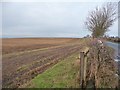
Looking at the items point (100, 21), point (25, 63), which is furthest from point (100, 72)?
point (100, 21)

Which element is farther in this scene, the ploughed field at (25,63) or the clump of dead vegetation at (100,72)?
the ploughed field at (25,63)

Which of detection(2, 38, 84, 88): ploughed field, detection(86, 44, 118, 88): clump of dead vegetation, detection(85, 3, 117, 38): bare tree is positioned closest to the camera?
detection(86, 44, 118, 88): clump of dead vegetation

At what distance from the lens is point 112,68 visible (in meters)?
7.66

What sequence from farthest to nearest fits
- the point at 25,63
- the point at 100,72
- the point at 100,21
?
the point at 100,21
the point at 25,63
the point at 100,72

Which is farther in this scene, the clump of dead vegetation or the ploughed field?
the ploughed field

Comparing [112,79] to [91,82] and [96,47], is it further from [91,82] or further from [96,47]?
[96,47]

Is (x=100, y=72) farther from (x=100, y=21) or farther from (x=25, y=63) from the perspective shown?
(x=100, y=21)

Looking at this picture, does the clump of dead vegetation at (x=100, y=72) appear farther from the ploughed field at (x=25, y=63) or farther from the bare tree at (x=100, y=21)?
the bare tree at (x=100, y=21)

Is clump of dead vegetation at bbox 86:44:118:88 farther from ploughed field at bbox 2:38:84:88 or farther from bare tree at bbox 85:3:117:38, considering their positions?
bare tree at bbox 85:3:117:38

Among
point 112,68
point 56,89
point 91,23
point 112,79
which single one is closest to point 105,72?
point 112,79

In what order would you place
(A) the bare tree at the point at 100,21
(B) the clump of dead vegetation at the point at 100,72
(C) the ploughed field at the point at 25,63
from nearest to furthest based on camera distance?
(B) the clump of dead vegetation at the point at 100,72, (C) the ploughed field at the point at 25,63, (A) the bare tree at the point at 100,21

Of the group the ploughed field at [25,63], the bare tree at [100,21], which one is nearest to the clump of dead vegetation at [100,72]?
the ploughed field at [25,63]

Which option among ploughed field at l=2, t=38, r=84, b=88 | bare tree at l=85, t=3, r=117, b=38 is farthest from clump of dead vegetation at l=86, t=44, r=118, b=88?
bare tree at l=85, t=3, r=117, b=38

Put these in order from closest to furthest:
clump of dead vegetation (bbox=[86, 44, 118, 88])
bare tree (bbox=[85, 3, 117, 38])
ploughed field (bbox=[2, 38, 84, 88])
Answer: clump of dead vegetation (bbox=[86, 44, 118, 88]) < ploughed field (bbox=[2, 38, 84, 88]) < bare tree (bbox=[85, 3, 117, 38])
